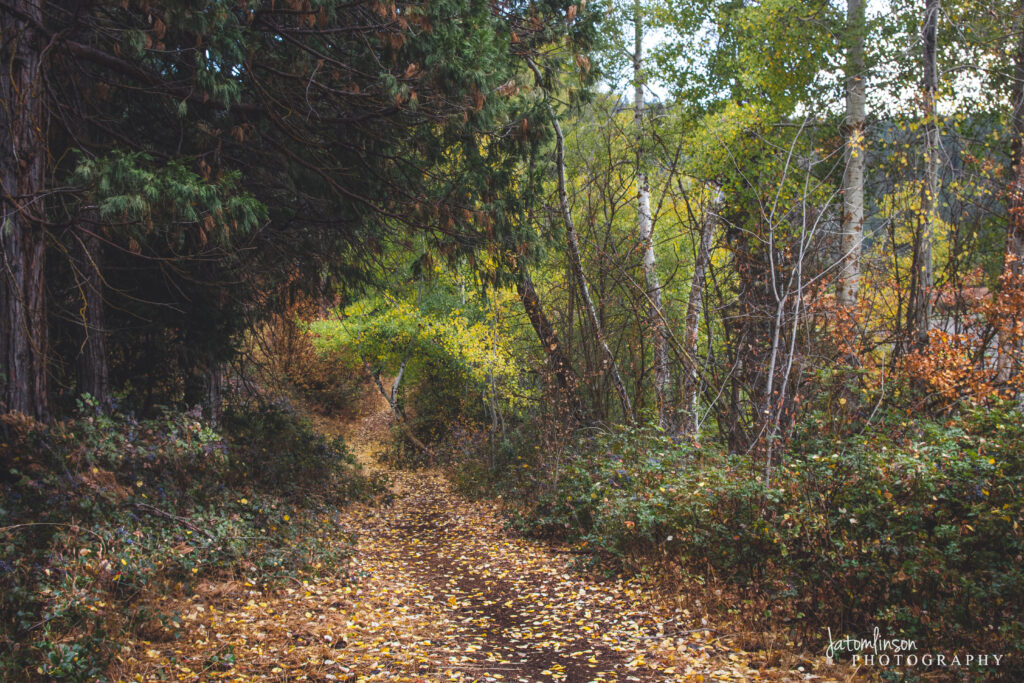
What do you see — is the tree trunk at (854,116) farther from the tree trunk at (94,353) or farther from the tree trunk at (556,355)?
the tree trunk at (94,353)

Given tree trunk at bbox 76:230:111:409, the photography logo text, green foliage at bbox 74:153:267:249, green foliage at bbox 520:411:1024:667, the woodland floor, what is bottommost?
the woodland floor

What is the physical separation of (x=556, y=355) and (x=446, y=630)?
4831 millimetres

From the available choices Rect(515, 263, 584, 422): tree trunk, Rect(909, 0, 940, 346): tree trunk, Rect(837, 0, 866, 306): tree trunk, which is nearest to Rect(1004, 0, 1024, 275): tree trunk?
Rect(909, 0, 940, 346): tree trunk

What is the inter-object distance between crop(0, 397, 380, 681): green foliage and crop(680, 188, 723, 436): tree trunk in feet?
14.7

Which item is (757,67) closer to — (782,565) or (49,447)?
(782,565)

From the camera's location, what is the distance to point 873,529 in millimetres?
4426

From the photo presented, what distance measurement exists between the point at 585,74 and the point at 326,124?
10.0 ft

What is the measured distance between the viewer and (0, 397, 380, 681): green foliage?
4.03 meters

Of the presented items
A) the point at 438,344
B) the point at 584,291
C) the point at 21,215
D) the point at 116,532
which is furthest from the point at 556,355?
the point at 21,215

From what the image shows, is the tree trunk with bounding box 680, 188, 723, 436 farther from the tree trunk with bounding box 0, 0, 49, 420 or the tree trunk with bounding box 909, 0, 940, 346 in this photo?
the tree trunk with bounding box 0, 0, 49, 420

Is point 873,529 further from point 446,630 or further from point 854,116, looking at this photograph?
point 854,116

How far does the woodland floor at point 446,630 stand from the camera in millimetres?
4391

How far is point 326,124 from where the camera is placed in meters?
6.92

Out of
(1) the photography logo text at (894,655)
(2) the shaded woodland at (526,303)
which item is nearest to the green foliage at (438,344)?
(2) the shaded woodland at (526,303)
